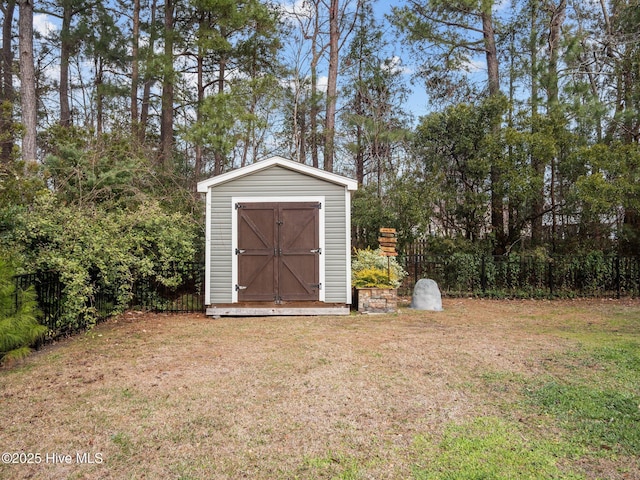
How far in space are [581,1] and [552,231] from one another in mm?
7782

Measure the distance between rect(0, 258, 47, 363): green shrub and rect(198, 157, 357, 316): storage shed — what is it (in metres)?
3.48

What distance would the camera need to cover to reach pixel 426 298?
29.1ft

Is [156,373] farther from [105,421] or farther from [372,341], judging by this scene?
[372,341]

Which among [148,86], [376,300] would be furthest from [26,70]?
[376,300]

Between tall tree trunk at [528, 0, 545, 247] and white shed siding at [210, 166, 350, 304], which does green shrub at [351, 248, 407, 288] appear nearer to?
white shed siding at [210, 166, 350, 304]

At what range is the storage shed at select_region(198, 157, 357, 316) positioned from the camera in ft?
27.3

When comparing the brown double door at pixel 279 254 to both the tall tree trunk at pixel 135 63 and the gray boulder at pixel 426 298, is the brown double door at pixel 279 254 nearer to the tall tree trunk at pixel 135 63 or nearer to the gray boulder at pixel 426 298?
the gray boulder at pixel 426 298

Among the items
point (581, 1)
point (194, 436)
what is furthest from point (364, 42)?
point (194, 436)

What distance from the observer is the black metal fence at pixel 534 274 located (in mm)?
10398

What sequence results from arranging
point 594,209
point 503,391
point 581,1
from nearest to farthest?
point 503,391 → point 594,209 → point 581,1

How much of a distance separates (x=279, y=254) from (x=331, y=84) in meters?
9.06

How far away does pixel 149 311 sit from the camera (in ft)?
28.6

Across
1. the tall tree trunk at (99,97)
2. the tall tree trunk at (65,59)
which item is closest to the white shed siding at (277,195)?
the tall tree trunk at (99,97)

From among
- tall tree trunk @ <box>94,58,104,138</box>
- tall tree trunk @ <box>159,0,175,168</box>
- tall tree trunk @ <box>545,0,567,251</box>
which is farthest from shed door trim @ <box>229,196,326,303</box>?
tall tree trunk @ <box>94,58,104,138</box>
